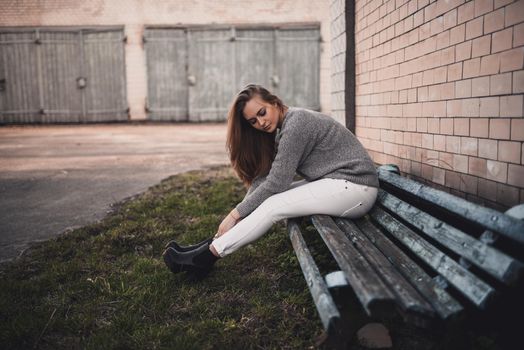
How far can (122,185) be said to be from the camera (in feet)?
18.2

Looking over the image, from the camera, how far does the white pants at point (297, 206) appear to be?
100.0 inches

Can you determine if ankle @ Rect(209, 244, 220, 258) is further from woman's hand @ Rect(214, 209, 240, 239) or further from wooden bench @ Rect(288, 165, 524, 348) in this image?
wooden bench @ Rect(288, 165, 524, 348)

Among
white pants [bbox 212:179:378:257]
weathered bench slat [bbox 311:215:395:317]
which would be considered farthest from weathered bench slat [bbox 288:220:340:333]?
white pants [bbox 212:179:378:257]

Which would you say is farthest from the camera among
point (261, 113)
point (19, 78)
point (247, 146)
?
point (19, 78)

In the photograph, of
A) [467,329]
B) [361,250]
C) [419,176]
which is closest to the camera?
[467,329]

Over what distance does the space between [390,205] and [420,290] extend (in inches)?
37.7

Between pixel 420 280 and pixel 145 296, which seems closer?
pixel 420 280

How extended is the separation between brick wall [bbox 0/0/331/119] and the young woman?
11.4 m

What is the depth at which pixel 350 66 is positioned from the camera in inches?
174

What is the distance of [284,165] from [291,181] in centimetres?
13

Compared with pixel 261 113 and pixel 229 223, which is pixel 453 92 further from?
pixel 229 223

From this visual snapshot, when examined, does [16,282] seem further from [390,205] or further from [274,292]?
[390,205]

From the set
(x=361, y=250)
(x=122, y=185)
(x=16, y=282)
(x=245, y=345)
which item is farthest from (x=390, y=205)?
(x=122, y=185)

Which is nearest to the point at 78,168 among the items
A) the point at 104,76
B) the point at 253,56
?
the point at 104,76
